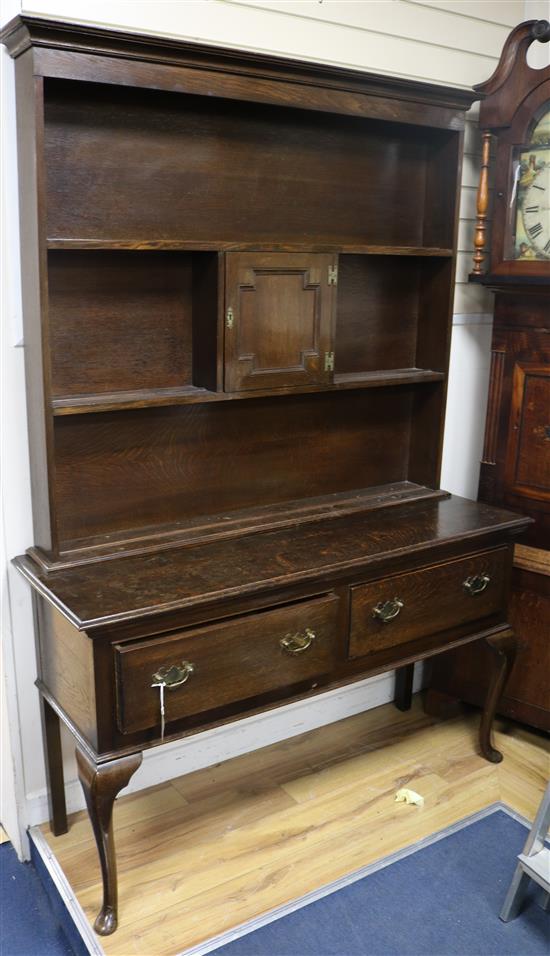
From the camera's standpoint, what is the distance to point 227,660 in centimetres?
196

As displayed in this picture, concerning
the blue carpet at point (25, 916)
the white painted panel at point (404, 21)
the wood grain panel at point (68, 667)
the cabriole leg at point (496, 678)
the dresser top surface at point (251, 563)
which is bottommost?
the blue carpet at point (25, 916)

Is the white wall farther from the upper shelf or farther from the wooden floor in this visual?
the upper shelf

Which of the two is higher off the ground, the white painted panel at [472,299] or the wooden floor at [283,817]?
the white painted panel at [472,299]

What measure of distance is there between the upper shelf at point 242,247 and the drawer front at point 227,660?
866mm

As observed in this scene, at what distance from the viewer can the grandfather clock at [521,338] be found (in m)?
2.48

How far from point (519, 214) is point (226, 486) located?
3.90 feet

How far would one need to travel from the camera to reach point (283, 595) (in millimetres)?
2025

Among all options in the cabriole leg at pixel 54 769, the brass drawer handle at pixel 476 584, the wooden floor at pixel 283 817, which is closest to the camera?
the wooden floor at pixel 283 817

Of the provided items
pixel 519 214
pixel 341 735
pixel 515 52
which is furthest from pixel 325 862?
pixel 515 52

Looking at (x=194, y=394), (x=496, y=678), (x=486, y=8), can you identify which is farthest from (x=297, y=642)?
(x=486, y=8)

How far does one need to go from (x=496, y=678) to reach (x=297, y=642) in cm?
81

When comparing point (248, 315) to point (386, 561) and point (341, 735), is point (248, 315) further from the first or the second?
point (341, 735)

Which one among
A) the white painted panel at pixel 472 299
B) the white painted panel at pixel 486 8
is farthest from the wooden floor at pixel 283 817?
the white painted panel at pixel 486 8

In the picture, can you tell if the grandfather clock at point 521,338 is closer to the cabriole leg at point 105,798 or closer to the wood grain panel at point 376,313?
the wood grain panel at point 376,313
